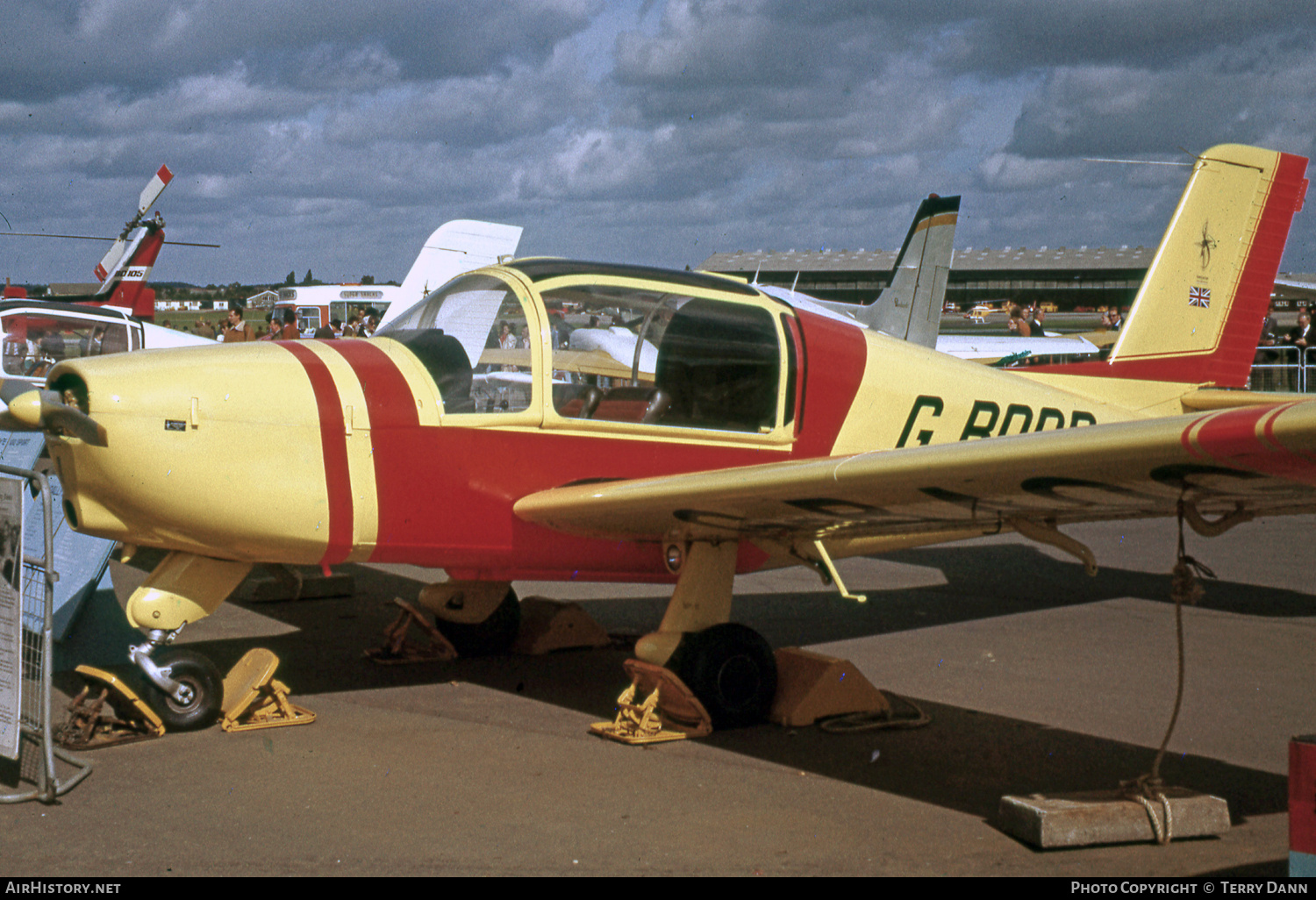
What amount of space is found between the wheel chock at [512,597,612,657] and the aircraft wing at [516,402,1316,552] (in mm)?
1444

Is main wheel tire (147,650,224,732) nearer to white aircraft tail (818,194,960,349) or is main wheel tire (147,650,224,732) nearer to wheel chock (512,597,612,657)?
wheel chock (512,597,612,657)

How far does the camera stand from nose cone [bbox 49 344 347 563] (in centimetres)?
445

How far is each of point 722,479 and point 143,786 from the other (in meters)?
2.49

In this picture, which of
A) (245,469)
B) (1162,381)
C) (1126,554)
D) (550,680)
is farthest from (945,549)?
(245,469)

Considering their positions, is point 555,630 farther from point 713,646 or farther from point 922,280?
point 922,280

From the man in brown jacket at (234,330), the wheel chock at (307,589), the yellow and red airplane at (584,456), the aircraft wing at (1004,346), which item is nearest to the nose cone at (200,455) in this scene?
the yellow and red airplane at (584,456)

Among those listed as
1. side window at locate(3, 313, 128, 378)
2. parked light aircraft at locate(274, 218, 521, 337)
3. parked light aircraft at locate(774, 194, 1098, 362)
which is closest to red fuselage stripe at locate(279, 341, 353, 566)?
side window at locate(3, 313, 128, 378)

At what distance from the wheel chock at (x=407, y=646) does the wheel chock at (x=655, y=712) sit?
1.59m

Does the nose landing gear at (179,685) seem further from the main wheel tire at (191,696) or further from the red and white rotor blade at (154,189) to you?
the red and white rotor blade at (154,189)

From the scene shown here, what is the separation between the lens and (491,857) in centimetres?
361

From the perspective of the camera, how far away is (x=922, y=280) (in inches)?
726

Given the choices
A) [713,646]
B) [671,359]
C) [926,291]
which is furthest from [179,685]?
[926,291]

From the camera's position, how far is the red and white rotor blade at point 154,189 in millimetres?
20797

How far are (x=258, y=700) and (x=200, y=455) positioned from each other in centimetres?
136
